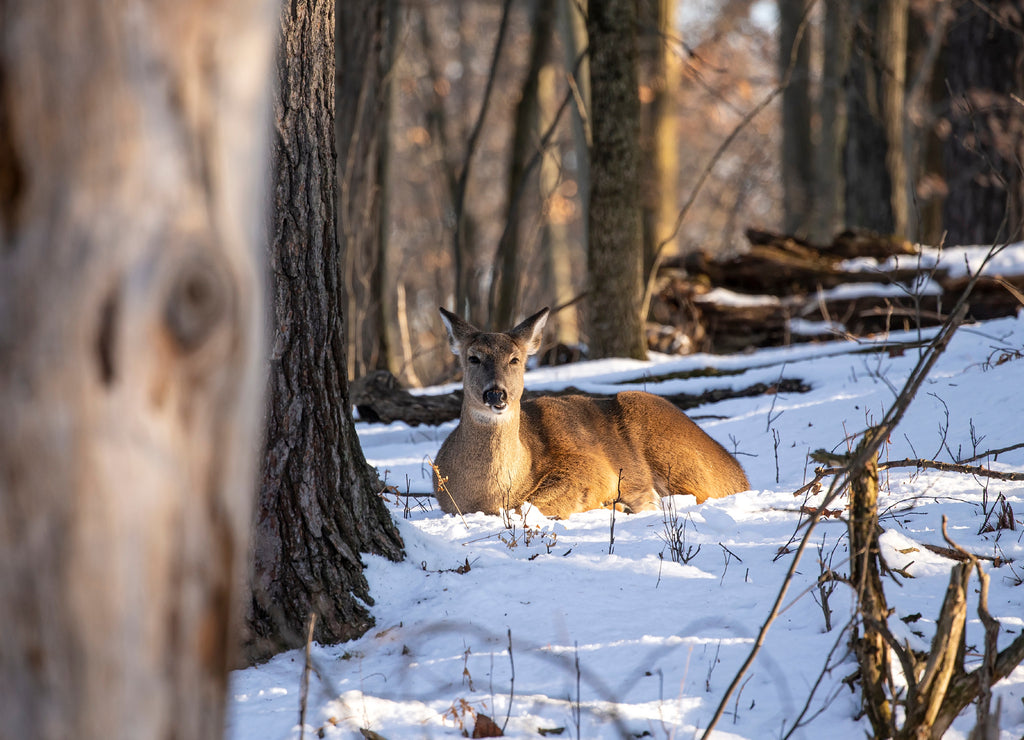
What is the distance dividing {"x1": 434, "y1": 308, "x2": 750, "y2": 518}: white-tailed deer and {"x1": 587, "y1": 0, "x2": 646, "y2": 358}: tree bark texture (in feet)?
6.95

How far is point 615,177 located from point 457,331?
2.84m

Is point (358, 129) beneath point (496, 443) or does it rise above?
above

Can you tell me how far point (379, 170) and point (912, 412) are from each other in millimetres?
7557

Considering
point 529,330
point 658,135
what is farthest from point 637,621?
point 658,135

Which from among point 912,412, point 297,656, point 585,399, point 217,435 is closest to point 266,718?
point 297,656

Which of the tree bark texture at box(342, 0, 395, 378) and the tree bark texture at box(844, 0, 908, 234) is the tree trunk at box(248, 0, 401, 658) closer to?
the tree bark texture at box(342, 0, 395, 378)

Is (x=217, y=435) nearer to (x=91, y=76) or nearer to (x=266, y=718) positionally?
(x=91, y=76)

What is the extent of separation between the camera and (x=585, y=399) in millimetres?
6727

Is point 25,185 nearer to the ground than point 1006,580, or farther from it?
farther from it

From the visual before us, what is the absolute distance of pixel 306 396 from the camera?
12.3ft

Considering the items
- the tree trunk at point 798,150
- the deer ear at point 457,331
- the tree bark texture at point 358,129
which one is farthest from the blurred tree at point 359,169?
the tree trunk at point 798,150

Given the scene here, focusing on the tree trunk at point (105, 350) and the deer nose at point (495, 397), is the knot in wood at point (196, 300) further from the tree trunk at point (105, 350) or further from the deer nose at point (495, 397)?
the deer nose at point (495, 397)

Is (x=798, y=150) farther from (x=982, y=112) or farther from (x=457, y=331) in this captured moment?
(x=457, y=331)

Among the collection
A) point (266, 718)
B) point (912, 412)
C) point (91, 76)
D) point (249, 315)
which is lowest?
point (266, 718)
